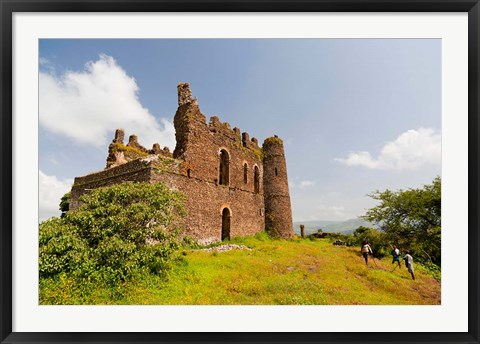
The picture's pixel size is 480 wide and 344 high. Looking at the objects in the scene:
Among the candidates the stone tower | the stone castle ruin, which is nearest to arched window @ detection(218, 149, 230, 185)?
the stone castle ruin

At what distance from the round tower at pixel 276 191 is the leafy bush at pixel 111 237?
47.7 feet

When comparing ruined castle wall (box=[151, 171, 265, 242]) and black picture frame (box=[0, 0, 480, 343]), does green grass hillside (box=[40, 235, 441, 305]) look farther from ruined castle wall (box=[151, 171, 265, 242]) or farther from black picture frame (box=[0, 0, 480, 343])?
ruined castle wall (box=[151, 171, 265, 242])

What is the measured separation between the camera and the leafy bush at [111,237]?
7.25 m

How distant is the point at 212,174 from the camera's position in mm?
16516

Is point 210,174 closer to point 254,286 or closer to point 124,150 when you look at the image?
point 124,150

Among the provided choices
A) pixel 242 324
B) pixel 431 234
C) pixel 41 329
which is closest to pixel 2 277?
pixel 41 329

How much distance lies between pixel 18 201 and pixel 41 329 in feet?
7.13

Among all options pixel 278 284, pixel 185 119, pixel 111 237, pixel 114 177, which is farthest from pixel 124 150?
pixel 278 284

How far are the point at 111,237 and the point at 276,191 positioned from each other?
56.5 feet

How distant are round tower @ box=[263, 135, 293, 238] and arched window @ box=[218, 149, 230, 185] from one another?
19.8 ft

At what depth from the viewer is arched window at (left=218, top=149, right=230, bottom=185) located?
1853 cm

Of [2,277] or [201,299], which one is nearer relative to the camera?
[2,277]

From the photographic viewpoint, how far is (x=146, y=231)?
27.4 ft
